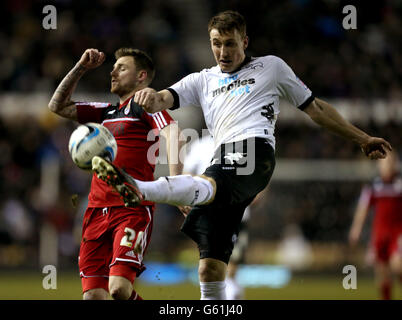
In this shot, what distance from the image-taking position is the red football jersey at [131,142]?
19.5ft

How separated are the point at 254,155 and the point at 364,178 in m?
12.2

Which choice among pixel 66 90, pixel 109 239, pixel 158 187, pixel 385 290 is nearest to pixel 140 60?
pixel 66 90

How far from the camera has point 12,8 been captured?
19.7 metres

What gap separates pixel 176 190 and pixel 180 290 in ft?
25.2

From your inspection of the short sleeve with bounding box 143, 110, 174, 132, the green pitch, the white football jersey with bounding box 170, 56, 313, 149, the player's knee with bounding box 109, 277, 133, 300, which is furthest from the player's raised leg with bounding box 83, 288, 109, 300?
the green pitch

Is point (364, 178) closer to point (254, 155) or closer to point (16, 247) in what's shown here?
point (16, 247)

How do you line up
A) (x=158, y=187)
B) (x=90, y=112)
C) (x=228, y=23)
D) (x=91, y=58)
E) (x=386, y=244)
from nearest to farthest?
(x=158, y=187)
(x=228, y=23)
(x=91, y=58)
(x=90, y=112)
(x=386, y=244)

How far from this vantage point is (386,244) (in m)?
11.4

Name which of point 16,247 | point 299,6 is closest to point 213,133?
point 16,247

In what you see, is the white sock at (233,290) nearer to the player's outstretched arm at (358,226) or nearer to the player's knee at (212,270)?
the player's knee at (212,270)

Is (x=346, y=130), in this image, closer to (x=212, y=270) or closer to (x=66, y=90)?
(x=212, y=270)

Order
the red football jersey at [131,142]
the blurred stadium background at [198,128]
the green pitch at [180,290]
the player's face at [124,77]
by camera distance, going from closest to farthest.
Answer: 1. the red football jersey at [131,142]
2. the player's face at [124,77]
3. the green pitch at [180,290]
4. the blurred stadium background at [198,128]

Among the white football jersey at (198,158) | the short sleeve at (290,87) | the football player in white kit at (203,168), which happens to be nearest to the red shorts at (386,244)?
the football player in white kit at (203,168)

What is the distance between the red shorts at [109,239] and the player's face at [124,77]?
1103 mm
